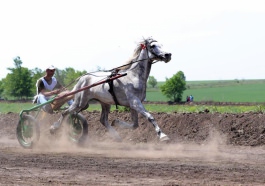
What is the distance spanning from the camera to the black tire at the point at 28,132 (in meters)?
15.0

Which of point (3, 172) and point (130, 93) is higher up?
point (130, 93)

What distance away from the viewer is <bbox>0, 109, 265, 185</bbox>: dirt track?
30.3 feet

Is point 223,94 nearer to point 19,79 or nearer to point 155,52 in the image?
point 19,79

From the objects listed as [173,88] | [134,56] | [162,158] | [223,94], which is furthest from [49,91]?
[223,94]

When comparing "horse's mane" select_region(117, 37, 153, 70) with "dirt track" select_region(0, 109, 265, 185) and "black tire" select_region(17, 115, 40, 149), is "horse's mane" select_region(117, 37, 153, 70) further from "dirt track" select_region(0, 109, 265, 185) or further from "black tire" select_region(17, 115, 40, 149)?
"black tire" select_region(17, 115, 40, 149)

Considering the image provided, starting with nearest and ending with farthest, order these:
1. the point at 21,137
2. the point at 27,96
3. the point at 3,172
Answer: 1. the point at 3,172
2. the point at 21,137
3. the point at 27,96

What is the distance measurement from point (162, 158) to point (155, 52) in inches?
120

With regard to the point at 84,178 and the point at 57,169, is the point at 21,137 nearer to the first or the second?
the point at 57,169

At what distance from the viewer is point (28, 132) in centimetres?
1533

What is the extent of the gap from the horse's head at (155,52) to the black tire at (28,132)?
367 centimetres

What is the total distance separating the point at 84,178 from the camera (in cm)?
937

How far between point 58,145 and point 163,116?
5.57 metres

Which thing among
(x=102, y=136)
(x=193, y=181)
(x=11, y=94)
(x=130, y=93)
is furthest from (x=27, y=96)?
(x=193, y=181)

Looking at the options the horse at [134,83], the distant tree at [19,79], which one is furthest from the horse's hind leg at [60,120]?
the distant tree at [19,79]
